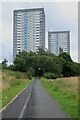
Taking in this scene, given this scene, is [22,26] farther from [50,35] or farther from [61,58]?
[50,35]

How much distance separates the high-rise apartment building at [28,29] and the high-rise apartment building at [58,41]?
30.3m

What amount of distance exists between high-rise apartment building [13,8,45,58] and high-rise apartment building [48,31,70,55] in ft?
99.5

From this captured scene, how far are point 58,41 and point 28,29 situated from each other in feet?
140

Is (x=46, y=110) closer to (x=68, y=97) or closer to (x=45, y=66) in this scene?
(x=68, y=97)

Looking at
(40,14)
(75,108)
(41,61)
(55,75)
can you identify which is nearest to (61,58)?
(41,61)

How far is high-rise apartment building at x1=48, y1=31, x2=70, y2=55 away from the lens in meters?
188

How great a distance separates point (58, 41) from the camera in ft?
627

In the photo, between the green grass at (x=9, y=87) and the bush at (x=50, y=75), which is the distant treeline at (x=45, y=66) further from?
the green grass at (x=9, y=87)

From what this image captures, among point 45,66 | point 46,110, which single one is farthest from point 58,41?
point 46,110

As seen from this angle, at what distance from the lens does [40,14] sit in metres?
154

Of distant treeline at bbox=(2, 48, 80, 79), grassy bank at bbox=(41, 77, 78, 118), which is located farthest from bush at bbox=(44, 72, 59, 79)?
grassy bank at bbox=(41, 77, 78, 118)

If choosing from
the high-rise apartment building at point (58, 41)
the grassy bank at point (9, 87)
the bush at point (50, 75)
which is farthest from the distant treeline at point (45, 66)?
the high-rise apartment building at point (58, 41)

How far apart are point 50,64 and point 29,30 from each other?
35.3 m

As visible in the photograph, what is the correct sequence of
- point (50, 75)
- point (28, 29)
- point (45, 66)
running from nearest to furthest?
point (50, 75) < point (45, 66) < point (28, 29)
